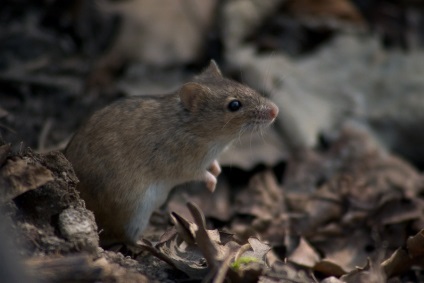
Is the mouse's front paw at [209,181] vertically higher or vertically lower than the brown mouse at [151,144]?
lower

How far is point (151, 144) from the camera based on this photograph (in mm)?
6371

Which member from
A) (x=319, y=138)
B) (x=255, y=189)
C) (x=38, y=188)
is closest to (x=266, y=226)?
(x=255, y=189)

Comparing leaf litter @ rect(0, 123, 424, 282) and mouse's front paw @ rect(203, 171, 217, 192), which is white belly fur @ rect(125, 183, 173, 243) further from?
mouse's front paw @ rect(203, 171, 217, 192)

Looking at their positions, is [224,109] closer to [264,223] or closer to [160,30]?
[264,223]

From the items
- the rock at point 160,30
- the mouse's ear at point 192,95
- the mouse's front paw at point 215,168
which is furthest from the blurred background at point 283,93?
the mouse's ear at point 192,95

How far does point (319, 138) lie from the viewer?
30.6 ft

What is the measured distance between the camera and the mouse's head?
21.8 ft

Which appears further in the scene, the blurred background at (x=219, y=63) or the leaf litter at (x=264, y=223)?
the blurred background at (x=219, y=63)

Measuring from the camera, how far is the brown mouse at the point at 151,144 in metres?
6.04

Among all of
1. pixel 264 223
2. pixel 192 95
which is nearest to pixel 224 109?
pixel 192 95

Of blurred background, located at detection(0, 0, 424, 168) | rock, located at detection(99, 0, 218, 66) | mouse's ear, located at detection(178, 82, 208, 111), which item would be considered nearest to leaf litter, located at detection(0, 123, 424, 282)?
blurred background, located at detection(0, 0, 424, 168)

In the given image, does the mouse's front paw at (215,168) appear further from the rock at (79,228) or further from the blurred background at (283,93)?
the rock at (79,228)

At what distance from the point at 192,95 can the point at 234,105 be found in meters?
0.40

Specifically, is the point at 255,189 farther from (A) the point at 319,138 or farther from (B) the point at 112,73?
(B) the point at 112,73
